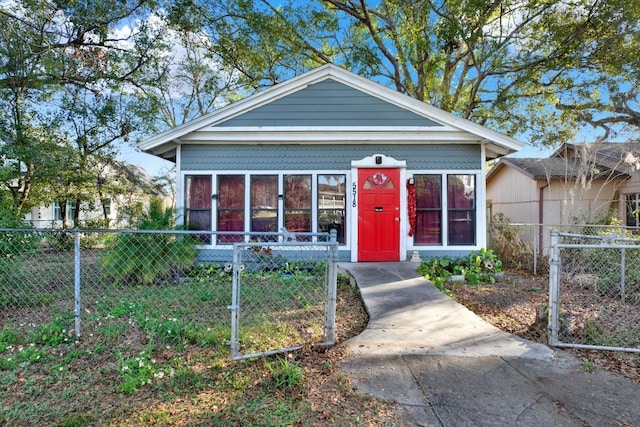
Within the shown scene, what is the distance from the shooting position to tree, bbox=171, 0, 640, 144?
1120cm

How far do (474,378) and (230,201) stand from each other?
5.92 m

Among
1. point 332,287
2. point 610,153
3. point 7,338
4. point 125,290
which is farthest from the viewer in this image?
point 610,153

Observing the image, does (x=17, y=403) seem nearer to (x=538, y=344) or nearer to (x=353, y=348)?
(x=353, y=348)

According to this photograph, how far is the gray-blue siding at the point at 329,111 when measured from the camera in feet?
23.9

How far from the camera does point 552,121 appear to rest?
14.1 metres

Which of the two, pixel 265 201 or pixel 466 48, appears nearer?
pixel 265 201

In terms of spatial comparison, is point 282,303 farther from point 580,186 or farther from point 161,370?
point 580,186

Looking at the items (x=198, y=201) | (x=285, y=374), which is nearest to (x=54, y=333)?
(x=285, y=374)

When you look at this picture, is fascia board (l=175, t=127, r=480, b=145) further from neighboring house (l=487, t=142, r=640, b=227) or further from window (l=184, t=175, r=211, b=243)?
neighboring house (l=487, t=142, r=640, b=227)

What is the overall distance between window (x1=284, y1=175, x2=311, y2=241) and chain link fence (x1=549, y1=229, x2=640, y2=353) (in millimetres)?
4569

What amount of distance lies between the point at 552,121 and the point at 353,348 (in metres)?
15.2

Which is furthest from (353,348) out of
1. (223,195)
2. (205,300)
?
(223,195)

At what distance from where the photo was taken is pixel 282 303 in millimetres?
5090

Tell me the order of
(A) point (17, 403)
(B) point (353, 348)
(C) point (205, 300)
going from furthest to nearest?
1. (C) point (205, 300)
2. (B) point (353, 348)
3. (A) point (17, 403)
